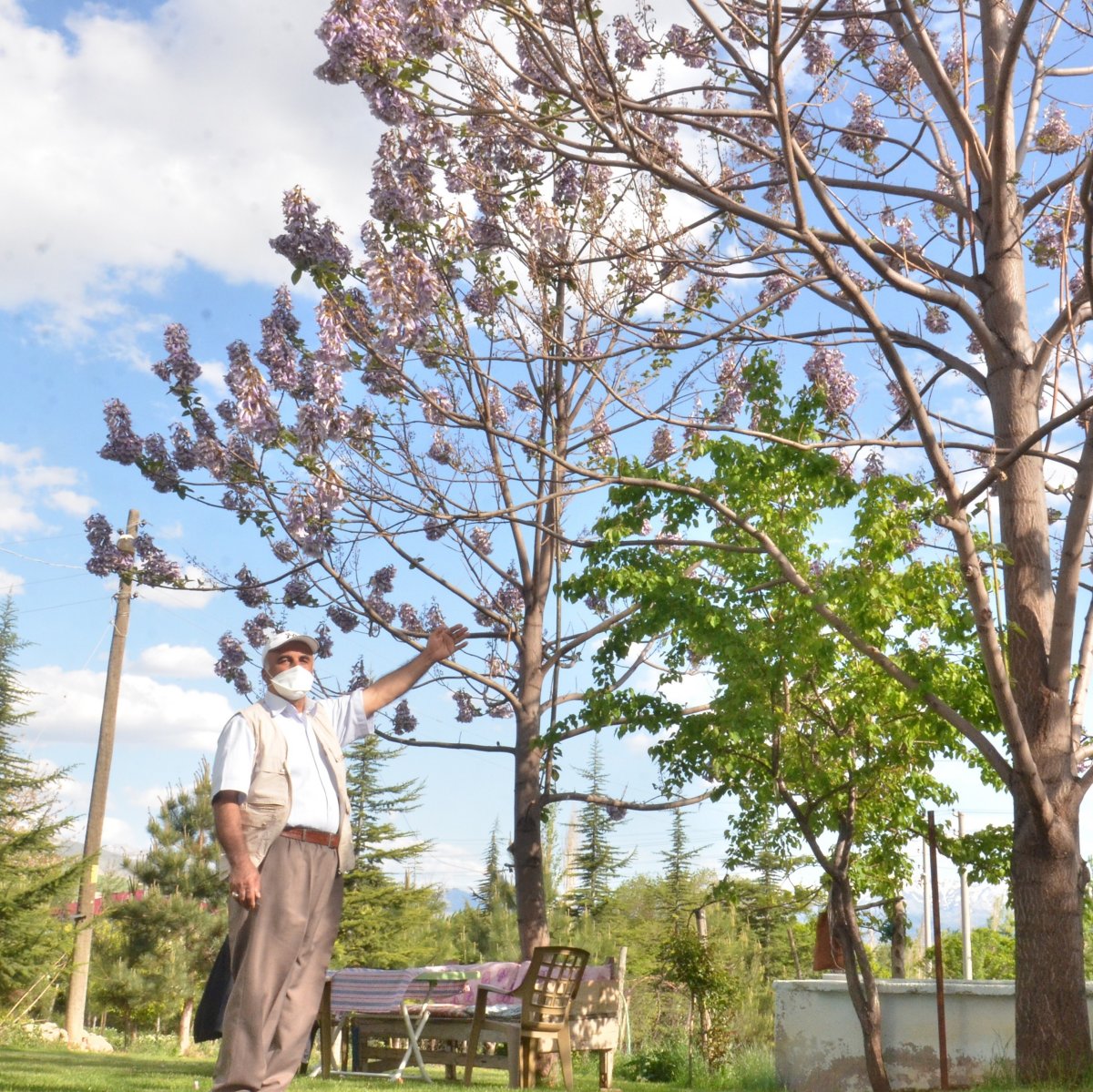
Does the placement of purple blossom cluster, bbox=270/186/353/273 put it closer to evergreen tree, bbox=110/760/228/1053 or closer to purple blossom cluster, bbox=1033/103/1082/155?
purple blossom cluster, bbox=1033/103/1082/155

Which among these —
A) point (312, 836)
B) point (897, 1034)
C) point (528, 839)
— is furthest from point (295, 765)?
point (528, 839)

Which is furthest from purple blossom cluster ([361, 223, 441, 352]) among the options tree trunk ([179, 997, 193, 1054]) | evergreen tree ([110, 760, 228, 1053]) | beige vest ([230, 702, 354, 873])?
tree trunk ([179, 997, 193, 1054])

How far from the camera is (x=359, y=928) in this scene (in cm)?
3083

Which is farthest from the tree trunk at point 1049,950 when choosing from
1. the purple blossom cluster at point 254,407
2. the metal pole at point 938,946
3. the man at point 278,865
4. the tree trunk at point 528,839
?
the tree trunk at point 528,839

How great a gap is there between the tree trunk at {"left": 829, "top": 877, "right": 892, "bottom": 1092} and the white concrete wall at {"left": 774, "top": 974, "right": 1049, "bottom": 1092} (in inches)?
42.7

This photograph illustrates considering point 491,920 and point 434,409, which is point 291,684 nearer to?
point 434,409

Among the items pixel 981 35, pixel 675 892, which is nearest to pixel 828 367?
pixel 981 35

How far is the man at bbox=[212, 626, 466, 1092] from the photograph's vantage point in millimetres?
5047

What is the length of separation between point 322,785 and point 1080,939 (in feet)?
17.3

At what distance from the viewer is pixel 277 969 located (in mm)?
5145

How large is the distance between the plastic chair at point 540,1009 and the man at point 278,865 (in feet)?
17.8

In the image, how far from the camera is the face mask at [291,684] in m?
5.68

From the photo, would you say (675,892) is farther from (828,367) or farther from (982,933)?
(828,367)

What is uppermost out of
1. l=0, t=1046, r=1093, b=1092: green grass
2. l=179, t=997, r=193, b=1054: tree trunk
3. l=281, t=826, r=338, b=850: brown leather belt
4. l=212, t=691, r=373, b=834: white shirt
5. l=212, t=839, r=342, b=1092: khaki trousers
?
l=212, t=691, r=373, b=834: white shirt
